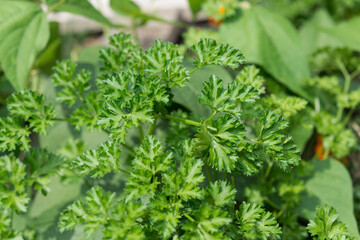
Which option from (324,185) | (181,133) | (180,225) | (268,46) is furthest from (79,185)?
(268,46)

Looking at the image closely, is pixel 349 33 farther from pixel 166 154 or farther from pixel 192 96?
pixel 166 154

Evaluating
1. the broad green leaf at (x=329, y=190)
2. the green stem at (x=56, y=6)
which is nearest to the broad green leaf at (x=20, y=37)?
the green stem at (x=56, y=6)

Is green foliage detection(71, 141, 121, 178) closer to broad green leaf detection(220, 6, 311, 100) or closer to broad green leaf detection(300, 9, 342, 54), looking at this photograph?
broad green leaf detection(220, 6, 311, 100)

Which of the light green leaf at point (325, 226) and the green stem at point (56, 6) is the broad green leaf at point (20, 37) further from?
the light green leaf at point (325, 226)

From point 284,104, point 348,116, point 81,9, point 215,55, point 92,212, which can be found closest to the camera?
point 92,212

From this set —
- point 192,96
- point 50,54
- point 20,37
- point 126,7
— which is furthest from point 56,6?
point 192,96

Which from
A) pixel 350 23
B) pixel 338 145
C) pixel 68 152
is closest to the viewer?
pixel 68 152

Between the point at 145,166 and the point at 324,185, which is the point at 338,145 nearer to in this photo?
the point at 324,185
